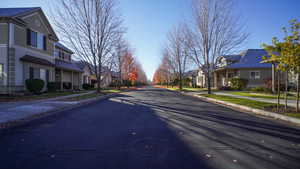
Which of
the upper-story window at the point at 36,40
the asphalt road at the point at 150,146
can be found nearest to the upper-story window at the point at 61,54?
the upper-story window at the point at 36,40

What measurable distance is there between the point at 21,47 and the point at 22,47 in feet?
0.39

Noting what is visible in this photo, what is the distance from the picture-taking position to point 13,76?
Answer: 1473 cm

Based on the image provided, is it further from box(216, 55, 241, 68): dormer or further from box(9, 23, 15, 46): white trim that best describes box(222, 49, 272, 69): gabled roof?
box(9, 23, 15, 46): white trim

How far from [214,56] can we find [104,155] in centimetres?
1710

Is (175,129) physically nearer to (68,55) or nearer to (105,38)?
(105,38)

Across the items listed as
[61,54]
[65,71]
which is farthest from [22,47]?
[61,54]

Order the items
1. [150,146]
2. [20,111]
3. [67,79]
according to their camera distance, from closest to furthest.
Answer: [150,146], [20,111], [67,79]

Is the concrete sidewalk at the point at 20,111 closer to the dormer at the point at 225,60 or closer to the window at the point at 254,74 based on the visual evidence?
the dormer at the point at 225,60

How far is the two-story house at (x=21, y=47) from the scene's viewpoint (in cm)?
1464

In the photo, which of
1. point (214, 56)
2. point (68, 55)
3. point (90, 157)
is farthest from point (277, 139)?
point (68, 55)

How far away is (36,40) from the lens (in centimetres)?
1794

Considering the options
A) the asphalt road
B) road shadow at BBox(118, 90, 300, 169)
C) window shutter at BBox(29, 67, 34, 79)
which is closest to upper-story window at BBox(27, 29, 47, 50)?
window shutter at BBox(29, 67, 34, 79)

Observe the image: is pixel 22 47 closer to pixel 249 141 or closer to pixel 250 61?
pixel 249 141

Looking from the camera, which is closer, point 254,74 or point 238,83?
point 238,83
